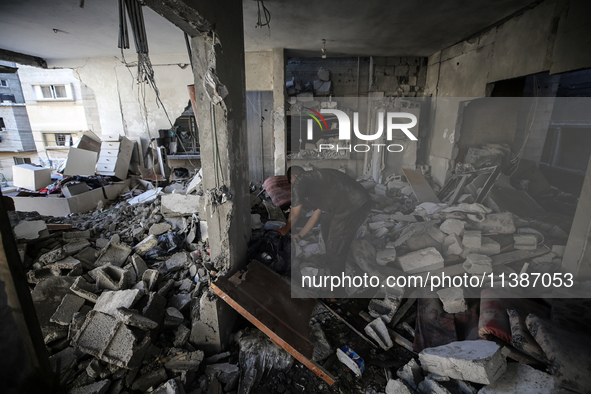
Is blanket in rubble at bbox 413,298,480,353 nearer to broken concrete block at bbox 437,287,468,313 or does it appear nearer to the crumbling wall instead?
broken concrete block at bbox 437,287,468,313

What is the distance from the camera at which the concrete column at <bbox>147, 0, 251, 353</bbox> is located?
7.32 ft

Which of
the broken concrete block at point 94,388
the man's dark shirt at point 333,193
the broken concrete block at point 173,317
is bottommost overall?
the broken concrete block at point 173,317

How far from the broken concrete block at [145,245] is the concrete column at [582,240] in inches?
215

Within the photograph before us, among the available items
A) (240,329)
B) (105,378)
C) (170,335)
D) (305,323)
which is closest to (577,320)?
(305,323)

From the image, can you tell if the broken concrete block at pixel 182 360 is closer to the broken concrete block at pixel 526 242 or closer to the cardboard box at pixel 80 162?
the broken concrete block at pixel 526 242

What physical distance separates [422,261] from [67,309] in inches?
153

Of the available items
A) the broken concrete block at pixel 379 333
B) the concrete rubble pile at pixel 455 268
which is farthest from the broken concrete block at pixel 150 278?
the broken concrete block at pixel 379 333

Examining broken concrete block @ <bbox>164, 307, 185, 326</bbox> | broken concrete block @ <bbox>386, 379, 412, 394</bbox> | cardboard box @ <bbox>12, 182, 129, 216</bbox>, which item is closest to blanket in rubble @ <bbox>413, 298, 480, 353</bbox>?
broken concrete block @ <bbox>386, 379, 412, 394</bbox>

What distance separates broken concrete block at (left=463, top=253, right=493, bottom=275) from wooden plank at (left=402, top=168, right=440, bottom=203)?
2.67 m

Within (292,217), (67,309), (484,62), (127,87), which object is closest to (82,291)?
(67,309)

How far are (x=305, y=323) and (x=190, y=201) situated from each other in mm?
2617

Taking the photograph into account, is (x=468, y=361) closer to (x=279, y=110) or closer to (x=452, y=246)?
(x=452, y=246)

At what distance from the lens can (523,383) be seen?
1.95 metres

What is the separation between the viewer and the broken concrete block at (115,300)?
2.38 metres
